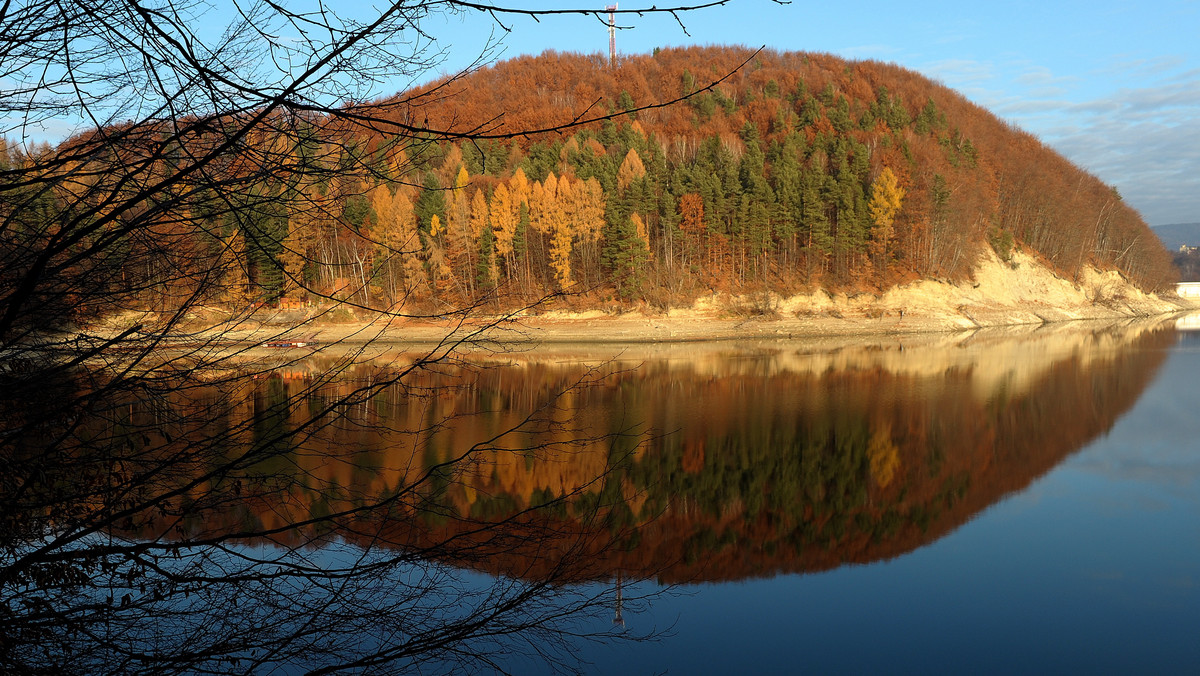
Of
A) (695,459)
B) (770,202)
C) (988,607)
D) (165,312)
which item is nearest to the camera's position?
(165,312)

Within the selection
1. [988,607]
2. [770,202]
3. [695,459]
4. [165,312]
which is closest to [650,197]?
[770,202]

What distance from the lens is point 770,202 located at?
149 feet

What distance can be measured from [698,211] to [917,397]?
91.7 ft

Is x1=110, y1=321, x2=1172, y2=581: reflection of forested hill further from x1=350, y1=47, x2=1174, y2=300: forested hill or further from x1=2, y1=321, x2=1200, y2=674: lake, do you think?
x1=350, y1=47, x2=1174, y2=300: forested hill

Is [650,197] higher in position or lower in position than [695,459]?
higher

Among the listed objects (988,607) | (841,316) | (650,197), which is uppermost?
(650,197)

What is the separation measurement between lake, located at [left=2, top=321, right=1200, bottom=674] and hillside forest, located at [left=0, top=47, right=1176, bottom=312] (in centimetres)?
57

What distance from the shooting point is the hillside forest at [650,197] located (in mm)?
2475

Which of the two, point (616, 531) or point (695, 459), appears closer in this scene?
point (616, 531)

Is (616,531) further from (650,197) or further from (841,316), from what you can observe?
(650,197)

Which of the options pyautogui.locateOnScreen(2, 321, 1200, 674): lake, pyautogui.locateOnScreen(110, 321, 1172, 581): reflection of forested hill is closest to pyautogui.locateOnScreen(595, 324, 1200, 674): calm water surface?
pyautogui.locateOnScreen(2, 321, 1200, 674): lake

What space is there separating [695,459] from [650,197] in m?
33.5

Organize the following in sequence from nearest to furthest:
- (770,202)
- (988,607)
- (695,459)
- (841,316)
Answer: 1. (988,607)
2. (695,459)
3. (841,316)
4. (770,202)

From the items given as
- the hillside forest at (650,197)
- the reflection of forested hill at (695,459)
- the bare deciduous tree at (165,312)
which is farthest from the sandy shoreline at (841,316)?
the bare deciduous tree at (165,312)
